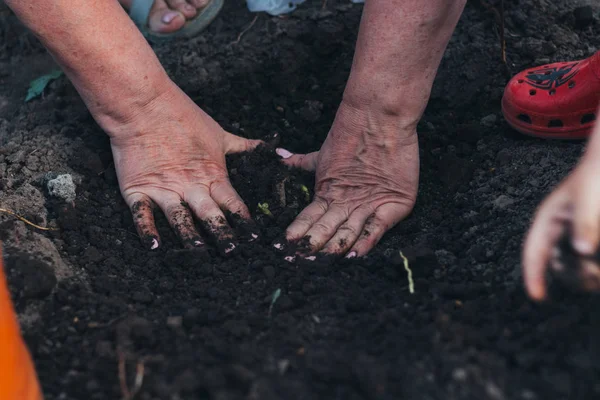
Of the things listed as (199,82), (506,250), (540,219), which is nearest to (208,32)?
(199,82)

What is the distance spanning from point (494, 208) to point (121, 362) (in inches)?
50.5

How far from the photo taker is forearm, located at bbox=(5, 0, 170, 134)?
6.82 feet

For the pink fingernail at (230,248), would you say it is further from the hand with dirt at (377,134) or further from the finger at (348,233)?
the finger at (348,233)

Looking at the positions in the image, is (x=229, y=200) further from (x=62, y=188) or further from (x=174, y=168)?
(x=62, y=188)

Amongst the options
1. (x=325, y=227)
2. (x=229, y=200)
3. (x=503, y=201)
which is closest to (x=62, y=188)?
(x=229, y=200)

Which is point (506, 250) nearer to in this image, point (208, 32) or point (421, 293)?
point (421, 293)

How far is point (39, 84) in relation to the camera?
2.96 metres

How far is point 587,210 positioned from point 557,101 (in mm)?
1336

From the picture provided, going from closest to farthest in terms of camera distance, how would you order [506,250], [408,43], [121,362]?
1. [121,362]
2. [506,250]
3. [408,43]

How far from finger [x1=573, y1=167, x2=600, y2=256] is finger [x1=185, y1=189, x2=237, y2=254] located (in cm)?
115

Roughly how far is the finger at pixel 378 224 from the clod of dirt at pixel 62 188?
0.98m

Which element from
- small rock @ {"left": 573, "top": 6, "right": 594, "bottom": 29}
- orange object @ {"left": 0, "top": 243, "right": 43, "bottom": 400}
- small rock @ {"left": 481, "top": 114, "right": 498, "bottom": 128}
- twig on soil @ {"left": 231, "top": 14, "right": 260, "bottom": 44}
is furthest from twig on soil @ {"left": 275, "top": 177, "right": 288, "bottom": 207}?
small rock @ {"left": 573, "top": 6, "right": 594, "bottom": 29}

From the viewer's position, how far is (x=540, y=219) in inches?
48.8

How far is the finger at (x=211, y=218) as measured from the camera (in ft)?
6.90
